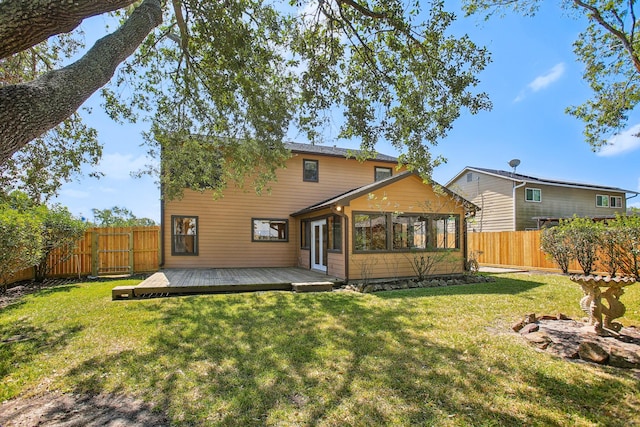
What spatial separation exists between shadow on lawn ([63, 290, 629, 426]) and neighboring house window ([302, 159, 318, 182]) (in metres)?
9.49

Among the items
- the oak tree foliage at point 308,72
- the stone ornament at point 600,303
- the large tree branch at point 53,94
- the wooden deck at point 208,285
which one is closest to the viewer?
the large tree branch at point 53,94

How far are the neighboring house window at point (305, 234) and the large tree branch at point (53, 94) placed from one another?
9.61m

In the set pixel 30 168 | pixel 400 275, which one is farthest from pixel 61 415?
pixel 400 275

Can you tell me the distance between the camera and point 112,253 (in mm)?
11664

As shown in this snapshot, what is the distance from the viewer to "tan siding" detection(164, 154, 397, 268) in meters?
12.8

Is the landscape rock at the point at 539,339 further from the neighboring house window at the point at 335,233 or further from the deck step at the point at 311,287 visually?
the neighboring house window at the point at 335,233

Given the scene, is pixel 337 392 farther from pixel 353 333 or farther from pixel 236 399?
pixel 353 333

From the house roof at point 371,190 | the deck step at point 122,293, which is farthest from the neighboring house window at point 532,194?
the deck step at point 122,293

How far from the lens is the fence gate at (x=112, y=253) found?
448 inches

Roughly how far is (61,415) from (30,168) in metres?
8.24

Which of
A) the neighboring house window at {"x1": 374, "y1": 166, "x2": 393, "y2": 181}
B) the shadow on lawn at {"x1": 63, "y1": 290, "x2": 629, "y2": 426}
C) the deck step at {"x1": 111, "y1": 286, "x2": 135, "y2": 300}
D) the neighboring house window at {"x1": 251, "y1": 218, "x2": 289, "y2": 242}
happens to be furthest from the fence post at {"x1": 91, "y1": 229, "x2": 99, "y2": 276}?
the neighboring house window at {"x1": 374, "y1": 166, "x2": 393, "y2": 181}

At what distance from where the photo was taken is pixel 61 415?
2775 millimetres

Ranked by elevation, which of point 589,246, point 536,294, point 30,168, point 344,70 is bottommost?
point 536,294

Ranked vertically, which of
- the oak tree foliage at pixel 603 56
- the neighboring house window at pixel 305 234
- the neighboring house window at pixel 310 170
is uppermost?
the oak tree foliage at pixel 603 56
